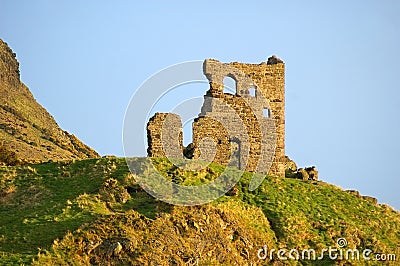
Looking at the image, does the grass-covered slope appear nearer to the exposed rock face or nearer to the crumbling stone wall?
the crumbling stone wall

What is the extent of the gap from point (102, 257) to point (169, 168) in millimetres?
10202

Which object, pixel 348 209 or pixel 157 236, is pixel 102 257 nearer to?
pixel 157 236

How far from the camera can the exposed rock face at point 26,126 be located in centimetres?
7300

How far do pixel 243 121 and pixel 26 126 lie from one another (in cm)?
3744

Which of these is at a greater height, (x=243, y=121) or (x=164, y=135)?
(x=243, y=121)

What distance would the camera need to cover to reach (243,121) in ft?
163

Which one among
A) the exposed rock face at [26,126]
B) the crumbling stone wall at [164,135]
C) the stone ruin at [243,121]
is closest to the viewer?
the crumbling stone wall at [164,135]

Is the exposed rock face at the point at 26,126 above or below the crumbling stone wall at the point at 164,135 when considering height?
above

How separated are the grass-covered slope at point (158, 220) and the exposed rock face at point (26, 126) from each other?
3001 centimetres

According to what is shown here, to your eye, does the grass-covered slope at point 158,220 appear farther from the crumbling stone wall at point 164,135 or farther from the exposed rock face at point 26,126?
the exposed rock face at point 26,126

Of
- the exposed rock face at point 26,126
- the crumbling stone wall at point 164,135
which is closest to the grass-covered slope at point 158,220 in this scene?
the crumbling stone wall at point 164,135

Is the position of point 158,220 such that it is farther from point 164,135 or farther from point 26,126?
point 26,126

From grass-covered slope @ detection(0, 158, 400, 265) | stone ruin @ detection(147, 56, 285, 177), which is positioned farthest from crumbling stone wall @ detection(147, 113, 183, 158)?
grass-covered slope @ detection(0, 158, 400, 265)

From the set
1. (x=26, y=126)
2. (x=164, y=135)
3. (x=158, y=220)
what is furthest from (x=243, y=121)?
(x=26, y=126)
